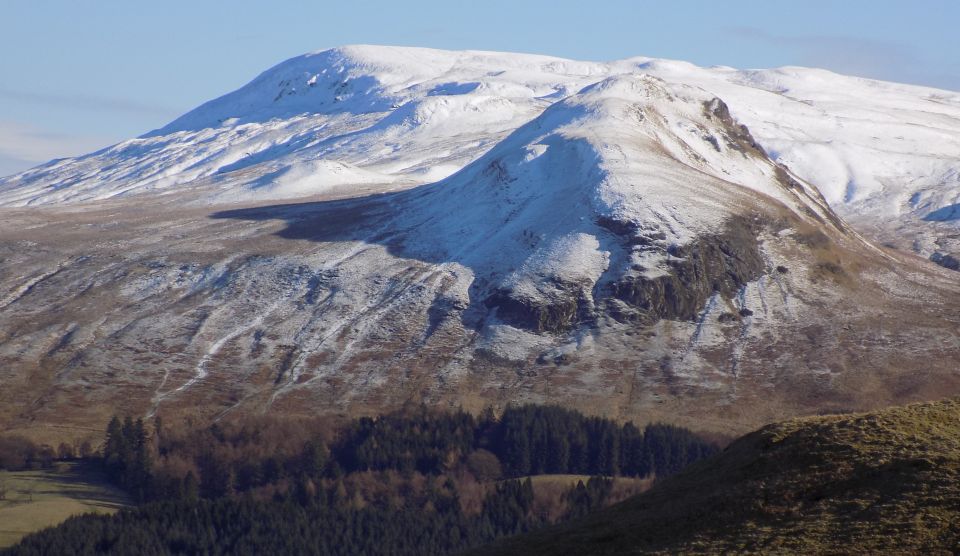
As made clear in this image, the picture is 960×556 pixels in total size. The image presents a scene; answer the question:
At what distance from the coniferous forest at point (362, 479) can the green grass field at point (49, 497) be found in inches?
106

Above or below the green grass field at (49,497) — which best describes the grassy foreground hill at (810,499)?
above

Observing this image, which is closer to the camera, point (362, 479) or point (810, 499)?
point (810, 499)

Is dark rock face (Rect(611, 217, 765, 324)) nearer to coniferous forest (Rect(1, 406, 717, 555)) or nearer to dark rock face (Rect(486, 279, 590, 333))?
dark rock face (Rect(486, 279, 590, 333))

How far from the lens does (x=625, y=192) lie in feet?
587

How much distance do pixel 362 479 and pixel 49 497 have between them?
28440 mm

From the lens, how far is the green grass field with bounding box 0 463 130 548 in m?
103

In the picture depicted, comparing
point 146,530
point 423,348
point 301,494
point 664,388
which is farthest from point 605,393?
point 146,530

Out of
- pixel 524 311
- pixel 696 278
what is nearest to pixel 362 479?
pixel 524 311

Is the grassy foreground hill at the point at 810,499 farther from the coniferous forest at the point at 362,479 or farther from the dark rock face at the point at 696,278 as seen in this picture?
the dark rock face at the point at 696,278

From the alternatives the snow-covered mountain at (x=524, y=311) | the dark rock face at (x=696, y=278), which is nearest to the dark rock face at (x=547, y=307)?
the snow-covered mountain at (x=524, y=311)

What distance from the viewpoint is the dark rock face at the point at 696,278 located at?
165625mm

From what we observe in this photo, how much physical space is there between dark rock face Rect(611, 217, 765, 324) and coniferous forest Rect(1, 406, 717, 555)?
1370 inches

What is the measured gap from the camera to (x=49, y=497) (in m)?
113

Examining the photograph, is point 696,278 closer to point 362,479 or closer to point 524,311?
point 524,311
